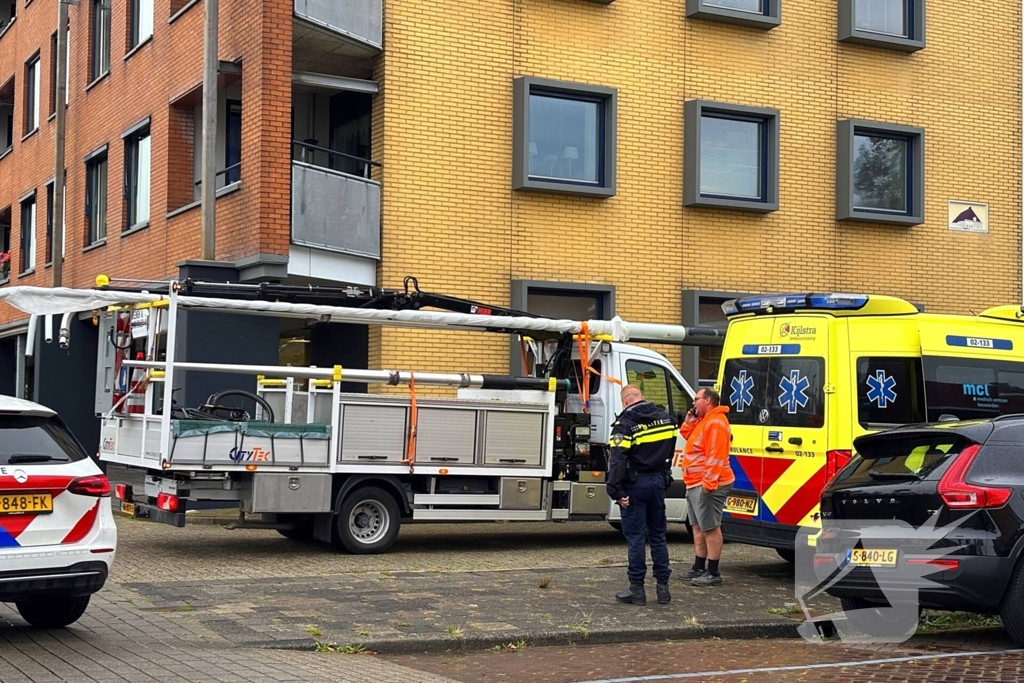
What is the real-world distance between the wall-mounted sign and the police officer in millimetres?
13009

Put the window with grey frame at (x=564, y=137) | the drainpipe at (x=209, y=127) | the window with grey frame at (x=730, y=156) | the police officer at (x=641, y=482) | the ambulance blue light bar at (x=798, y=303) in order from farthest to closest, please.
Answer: the window with grey frame at (x=730, y=156) → the window with grey frame at (x=564, y=137) → the drainpipe at (x=209, y=127) → the ambulance blue light bar at (x=798, y=303) → the police officer at (x=641, y=482)

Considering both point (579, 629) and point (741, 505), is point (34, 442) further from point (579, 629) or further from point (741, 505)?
point (741, 505)

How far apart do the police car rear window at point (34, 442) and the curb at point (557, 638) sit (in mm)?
1729

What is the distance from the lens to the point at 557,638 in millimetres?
9312

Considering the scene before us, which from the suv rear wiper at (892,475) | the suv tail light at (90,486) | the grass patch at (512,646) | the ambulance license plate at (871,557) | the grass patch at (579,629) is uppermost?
the suv rear wiper at (892,475)

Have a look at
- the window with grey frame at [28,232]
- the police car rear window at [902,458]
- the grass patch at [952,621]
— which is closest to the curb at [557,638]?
the grass patch at [952,621]

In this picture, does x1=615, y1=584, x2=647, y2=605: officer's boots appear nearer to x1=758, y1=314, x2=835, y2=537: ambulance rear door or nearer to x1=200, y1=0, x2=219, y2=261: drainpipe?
x1=758, y1=314, x2=835, y2=537: ambulance rear door

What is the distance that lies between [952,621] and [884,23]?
44.4ft

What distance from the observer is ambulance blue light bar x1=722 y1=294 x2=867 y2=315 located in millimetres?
11672

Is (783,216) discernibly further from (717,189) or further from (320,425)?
(320,425)

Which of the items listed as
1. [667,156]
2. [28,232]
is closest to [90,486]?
[667,156]

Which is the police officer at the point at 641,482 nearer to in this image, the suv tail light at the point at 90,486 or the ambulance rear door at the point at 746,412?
the ambulance rear door at the point at 746,412

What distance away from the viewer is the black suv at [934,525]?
877cm

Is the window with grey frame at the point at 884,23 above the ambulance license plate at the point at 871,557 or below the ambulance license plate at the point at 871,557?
above
